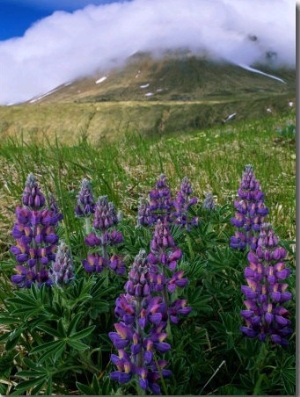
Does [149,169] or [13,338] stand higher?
[149,169]

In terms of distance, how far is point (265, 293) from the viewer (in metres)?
1.38

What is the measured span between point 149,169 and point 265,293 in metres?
2.55

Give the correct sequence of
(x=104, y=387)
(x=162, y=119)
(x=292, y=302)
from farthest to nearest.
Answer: (x=162, y=119) → (x=292, y=302) → (x=104, y=387)

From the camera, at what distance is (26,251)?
1.52 metres

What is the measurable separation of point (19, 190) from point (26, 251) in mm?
1518

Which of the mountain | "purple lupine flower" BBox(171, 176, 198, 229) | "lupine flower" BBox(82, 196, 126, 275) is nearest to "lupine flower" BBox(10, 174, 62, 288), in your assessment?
"lupine flower" BBox(82, 196, 126, 275)

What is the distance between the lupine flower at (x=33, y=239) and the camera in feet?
4.93

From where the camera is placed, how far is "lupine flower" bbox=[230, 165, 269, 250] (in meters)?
1.85

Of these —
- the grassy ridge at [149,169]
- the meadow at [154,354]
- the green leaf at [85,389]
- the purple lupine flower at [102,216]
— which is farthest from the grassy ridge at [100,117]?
the green leaf at [85,389]

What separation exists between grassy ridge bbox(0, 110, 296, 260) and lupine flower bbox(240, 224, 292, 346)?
3.55 feet

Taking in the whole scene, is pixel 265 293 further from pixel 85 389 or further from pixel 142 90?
pixel 142 90

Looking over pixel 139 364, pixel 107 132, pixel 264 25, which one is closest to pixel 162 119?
pixel 107 132

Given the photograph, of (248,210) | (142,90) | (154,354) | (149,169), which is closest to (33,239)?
(154,354)

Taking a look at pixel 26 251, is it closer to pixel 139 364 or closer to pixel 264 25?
pixel 139 364
